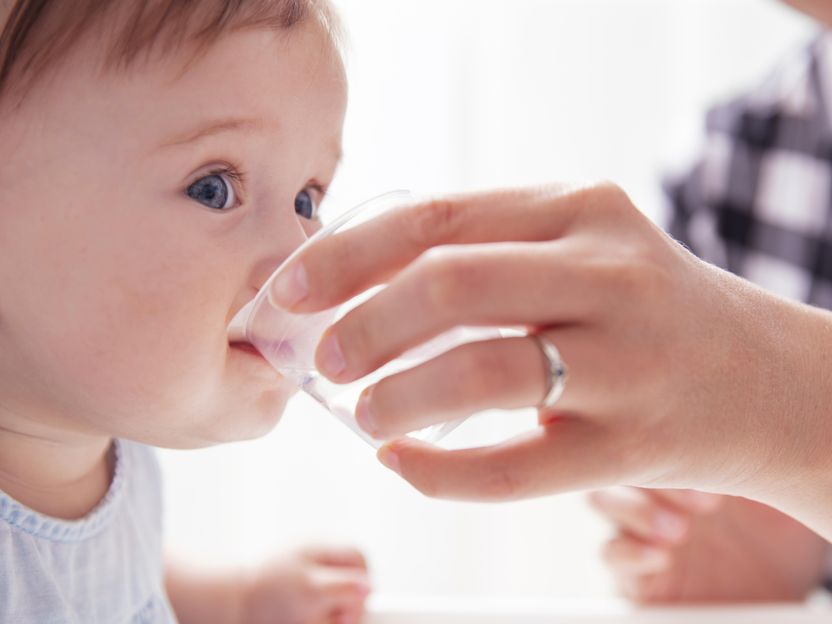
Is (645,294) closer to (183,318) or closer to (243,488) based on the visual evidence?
(183,318)

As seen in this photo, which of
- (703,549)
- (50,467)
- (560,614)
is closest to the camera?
(50,467)

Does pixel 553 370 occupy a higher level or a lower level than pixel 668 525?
higher


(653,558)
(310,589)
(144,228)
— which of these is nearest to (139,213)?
(144,228)

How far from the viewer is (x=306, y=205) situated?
759 mm

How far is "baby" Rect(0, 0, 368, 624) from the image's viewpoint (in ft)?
2.03

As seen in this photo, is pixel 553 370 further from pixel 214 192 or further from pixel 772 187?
pixel 772 187

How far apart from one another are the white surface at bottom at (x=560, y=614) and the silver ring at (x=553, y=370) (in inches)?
19.2

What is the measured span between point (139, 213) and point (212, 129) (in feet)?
0.24

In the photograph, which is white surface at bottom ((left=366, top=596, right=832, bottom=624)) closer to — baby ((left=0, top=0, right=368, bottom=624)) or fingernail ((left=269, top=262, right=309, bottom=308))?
baby ((left=0, top=0, right=368, bottom=624))

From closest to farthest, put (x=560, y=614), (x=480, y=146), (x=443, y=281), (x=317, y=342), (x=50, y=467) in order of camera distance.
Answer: (x=443, y=281) → (x=317, y=342) → (x=50, y=467) → (x=560, y=614) → (x=480, y=146)

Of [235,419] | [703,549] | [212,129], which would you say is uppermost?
[212,129]

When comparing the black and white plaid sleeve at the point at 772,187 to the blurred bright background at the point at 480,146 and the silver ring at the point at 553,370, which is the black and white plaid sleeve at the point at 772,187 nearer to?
the blurred bright background at the point at 480,146

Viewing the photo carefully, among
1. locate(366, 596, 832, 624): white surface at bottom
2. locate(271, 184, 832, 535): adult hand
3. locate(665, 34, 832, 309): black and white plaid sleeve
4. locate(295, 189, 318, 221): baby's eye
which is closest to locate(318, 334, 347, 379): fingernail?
locate(271, 184, 832, 535): adult hand

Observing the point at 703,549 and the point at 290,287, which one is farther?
the point at 703,549
